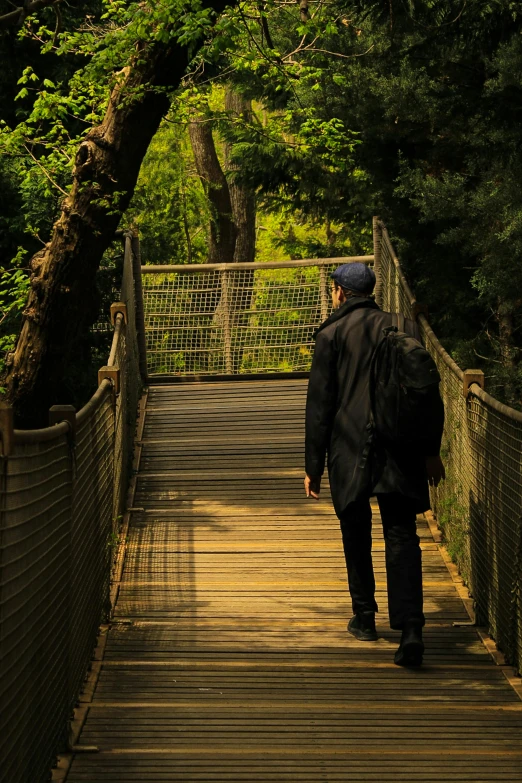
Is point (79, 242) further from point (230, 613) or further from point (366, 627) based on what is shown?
A: point (366, 627)

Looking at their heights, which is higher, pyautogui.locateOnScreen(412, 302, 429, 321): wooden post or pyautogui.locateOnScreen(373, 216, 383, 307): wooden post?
pyautogui.locateOnScreen(373, 216, 383, 307): wooden post

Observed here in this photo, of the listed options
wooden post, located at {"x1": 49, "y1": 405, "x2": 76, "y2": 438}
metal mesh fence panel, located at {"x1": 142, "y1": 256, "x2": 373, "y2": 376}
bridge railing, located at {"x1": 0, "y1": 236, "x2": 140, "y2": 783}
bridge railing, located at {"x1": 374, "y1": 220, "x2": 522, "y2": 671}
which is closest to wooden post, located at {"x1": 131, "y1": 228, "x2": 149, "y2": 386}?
metal mesh fence panel, located at {"x1": 142, "y1": 256, "x2": 373, "y2": 376}

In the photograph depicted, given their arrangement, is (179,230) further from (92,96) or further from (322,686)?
(322,686)

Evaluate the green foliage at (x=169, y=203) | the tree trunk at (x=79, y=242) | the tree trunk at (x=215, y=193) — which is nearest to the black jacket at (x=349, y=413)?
the tree trunk at (x=79, y=242)

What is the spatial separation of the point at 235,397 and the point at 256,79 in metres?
7.38

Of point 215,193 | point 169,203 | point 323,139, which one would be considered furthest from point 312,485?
point 215,193

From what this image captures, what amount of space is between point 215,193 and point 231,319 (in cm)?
1368

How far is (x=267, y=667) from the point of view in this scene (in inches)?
232

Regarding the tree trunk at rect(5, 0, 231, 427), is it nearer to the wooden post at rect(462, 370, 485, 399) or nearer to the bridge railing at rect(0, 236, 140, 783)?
the bridge railing at rect(0, 236, 140, 783)

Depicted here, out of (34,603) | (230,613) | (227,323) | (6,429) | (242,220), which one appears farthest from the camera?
(242,220)

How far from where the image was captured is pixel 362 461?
19.7ft

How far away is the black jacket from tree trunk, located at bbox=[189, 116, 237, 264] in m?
19.3

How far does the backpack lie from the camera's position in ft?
18.9

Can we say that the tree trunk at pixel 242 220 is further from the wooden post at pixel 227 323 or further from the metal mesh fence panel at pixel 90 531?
the metal mesh fence panel at pixel 90 531
